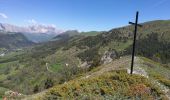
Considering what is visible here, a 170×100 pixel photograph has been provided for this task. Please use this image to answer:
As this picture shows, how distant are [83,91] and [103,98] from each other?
2.55 meters

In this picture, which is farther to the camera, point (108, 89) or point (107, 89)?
point (108, 89)

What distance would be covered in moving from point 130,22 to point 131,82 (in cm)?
825

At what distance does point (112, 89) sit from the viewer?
2995 cm

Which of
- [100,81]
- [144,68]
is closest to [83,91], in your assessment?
[100,81]

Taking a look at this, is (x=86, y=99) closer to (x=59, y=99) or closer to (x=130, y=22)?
(x=59, y=99)

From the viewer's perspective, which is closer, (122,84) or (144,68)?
(122,84)

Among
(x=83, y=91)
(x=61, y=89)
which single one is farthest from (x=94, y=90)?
(x=61, y=89)

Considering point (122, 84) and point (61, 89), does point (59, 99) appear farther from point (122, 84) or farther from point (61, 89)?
point (122, 84)

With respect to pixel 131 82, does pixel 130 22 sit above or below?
above

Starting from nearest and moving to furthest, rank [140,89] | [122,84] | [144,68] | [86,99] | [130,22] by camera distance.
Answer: [86,99]
[140,89]
[122,84]
[130,22]
[144,68]

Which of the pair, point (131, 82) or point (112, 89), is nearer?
point (112, 89)

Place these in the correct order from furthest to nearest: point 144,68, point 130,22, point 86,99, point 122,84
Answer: point 144,68, point 130,22, point 122,84, point 86,99

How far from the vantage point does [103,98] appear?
90.8 ft

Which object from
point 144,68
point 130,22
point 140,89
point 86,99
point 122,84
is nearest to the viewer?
point 86,99
